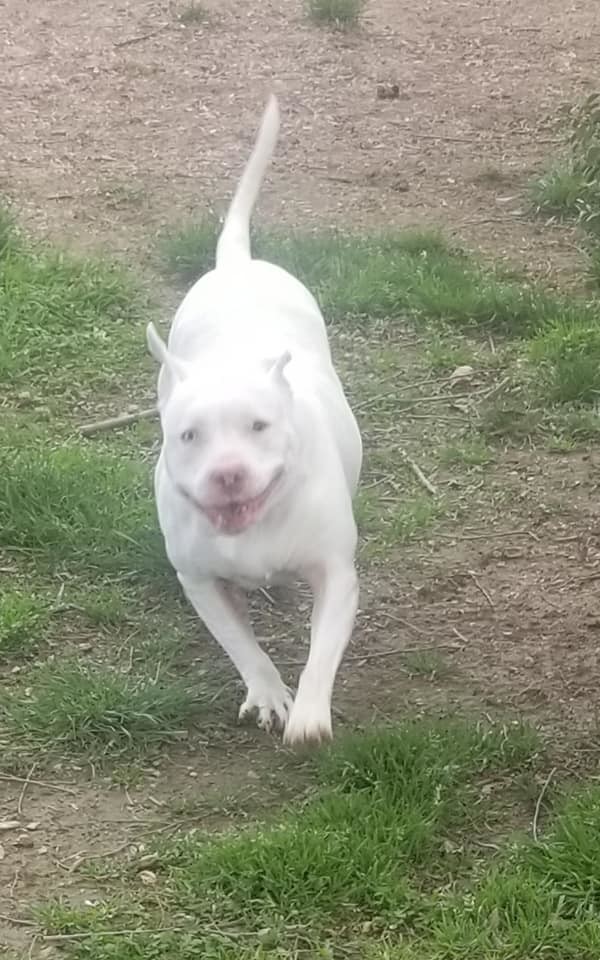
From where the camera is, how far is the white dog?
368 centimetres

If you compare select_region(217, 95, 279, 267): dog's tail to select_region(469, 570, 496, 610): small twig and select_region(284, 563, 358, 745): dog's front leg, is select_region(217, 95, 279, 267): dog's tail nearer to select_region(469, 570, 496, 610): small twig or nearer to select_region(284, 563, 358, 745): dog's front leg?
select_region(469, 570, 496, 610): small twig

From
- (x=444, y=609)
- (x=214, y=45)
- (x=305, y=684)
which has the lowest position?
(x=214, y=45)

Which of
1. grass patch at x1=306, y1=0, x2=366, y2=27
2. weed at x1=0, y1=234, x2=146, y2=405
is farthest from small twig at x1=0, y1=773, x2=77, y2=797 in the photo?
grass patch at x1=306, y1=0, x2=366, y2=27

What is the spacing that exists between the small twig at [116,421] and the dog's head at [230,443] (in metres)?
1.90

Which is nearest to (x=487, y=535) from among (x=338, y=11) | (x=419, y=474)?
(x=419, y=474)

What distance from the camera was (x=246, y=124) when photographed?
27.5 feet

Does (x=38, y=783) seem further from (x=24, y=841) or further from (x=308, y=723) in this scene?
(x=308, y=723)

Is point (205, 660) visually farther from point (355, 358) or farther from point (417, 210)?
point (417, 210)

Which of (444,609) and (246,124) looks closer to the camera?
(444,609)

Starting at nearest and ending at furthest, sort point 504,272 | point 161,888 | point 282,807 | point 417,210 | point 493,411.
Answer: point 161,888
point 282,807
point 493,411
point 504,272
point 417,210

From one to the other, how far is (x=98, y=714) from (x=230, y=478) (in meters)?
0.89

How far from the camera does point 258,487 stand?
3.65 m

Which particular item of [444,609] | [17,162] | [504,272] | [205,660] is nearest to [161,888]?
[205,660]

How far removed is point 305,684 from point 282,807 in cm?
29
